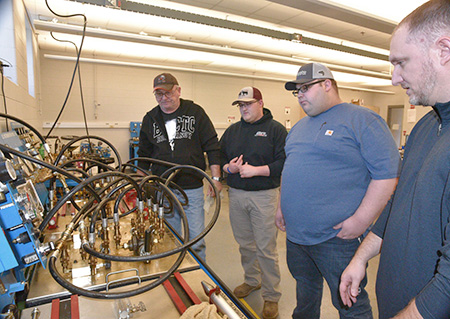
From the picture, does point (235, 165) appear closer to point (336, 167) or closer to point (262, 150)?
point (262, 150)

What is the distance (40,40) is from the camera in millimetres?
5602

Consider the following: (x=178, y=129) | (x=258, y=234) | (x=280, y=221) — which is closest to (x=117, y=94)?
(x=178, y=129)

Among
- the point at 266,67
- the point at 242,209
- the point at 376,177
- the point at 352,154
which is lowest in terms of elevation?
the point at 242,209

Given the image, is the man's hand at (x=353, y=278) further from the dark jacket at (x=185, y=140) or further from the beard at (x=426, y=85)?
the dark jacket at (x=185, y=140)

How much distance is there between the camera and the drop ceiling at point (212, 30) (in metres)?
3.48

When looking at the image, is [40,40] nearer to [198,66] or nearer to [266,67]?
[198,66]

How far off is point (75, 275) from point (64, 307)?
0.18 meters

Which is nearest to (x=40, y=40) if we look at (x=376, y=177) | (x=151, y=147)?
(x=151, y=147)

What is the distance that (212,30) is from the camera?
16.6 feet

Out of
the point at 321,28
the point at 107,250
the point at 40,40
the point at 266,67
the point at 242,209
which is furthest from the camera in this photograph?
the point at 266,67

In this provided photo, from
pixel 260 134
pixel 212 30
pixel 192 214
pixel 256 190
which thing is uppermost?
pixel 212 30

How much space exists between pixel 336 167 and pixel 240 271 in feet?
5.45

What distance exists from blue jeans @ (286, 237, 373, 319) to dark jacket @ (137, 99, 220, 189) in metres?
0.86

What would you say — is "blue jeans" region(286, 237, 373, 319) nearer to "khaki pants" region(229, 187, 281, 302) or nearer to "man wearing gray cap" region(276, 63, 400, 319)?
"man wearing gray cap" region(276, 63, 400, 319)
